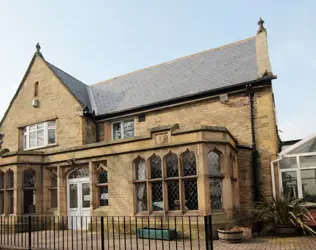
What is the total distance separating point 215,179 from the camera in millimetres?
10961

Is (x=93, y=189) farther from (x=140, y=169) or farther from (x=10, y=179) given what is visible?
(x=10, y=179)

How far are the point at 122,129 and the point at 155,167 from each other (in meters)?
5.16

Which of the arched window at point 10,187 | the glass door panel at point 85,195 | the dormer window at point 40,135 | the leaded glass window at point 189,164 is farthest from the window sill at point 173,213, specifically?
the dormer window at point 40,135

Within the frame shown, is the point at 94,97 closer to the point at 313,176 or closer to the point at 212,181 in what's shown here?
the point at 212,181

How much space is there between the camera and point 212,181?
35.7 feet

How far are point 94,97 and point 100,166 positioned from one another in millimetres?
6753

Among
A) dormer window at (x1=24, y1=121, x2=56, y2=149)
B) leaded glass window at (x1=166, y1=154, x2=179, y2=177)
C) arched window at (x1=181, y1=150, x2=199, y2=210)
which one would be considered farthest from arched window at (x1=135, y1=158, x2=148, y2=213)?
dormer window at (x1=24, y1=121, x2=56, y2=149)

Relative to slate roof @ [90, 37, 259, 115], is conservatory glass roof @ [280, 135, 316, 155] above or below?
below

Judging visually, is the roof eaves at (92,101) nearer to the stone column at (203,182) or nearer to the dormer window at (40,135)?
the dormer window at (40,135)

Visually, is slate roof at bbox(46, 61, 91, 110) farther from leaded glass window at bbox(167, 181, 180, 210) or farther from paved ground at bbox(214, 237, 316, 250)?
paved ground at bbox(214, 237, 316, 250)

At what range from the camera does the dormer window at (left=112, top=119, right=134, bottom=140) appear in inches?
632

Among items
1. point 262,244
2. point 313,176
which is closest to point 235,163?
point 313,176

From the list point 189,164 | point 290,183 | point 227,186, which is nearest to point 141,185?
point 189,164

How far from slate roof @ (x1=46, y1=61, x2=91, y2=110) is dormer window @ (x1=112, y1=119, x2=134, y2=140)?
6.85 ft
